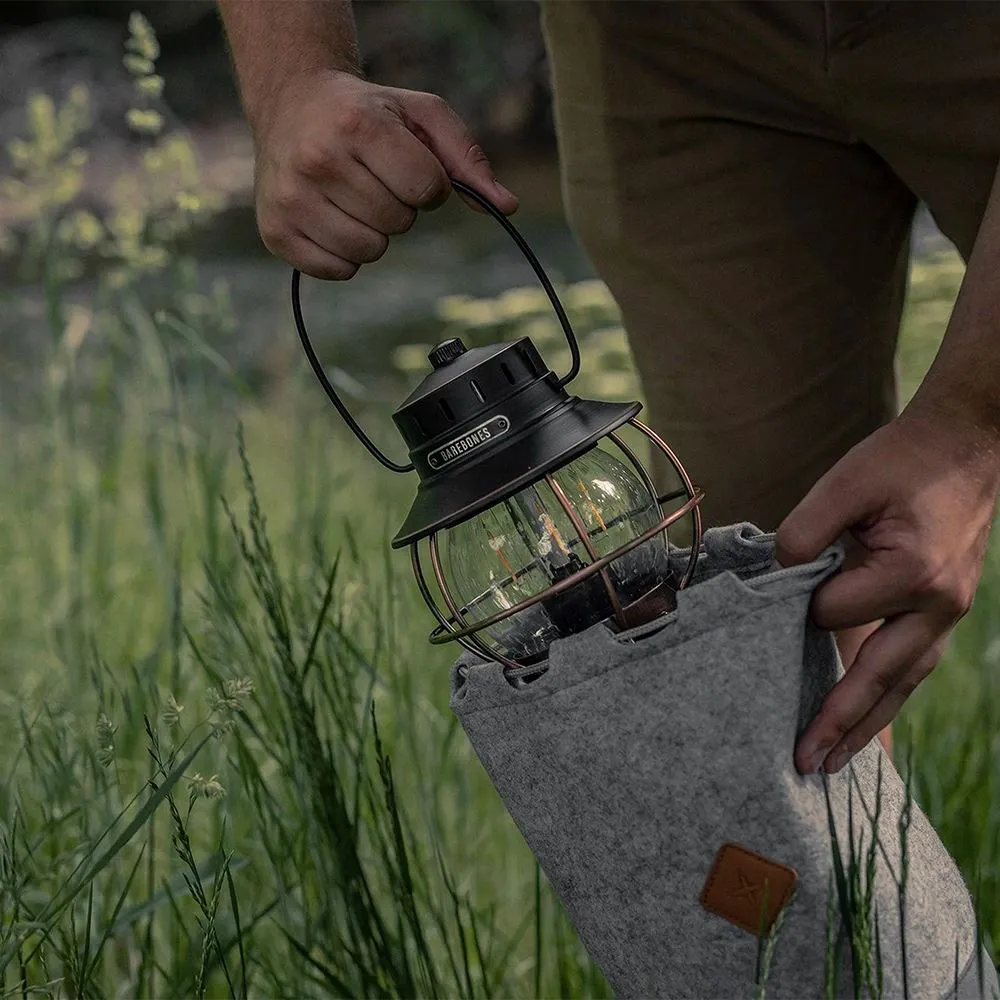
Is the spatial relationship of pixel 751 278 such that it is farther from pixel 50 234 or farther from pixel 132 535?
pixel 132 535

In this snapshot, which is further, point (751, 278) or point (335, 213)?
point (751, 278)

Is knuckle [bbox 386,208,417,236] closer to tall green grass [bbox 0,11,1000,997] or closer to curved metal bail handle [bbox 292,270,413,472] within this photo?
curved metal bail handle [bbox 292,270,413,472]

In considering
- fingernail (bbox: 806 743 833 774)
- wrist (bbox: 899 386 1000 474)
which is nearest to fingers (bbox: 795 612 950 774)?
fingernail (bbox: 806 743 833 774)

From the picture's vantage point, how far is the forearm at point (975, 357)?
1.25 meters

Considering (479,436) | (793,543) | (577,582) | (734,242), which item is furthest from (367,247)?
(734,242)

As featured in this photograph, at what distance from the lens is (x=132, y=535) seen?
4.13 metres

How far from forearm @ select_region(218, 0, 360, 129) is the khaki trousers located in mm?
545

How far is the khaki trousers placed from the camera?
72.0 inches

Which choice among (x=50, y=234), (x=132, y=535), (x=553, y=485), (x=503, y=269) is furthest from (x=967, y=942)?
(x=503, y=269)

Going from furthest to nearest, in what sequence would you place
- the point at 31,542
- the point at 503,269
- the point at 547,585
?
the point at 503,269 → the point at 31,542 → the point at 547,585

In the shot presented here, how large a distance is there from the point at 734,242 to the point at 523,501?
76 cm

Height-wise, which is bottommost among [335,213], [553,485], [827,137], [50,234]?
[553,485]

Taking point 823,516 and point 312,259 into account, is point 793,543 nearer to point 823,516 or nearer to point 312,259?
Answer: point 823,516

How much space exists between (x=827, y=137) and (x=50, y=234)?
4.77 ft
